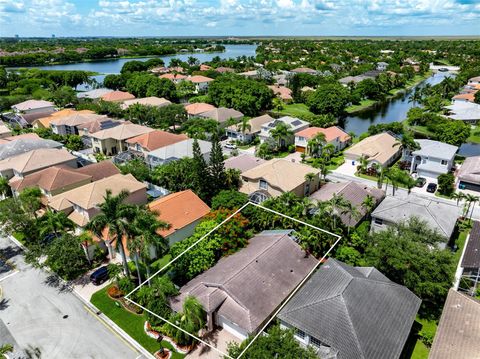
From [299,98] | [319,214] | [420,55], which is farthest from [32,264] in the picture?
[420,55]

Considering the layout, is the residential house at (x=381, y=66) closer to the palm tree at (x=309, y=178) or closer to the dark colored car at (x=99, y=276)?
the palm tree at (x=309, y=178)

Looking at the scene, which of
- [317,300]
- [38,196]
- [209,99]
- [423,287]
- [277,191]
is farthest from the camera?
[209,99]

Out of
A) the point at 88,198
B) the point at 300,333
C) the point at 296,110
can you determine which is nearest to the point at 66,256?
the point at 88,198

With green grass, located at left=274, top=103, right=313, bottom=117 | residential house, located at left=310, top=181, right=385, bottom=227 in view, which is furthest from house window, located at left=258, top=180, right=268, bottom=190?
green grass, located at left=274, top=103, right=313, bottom=117

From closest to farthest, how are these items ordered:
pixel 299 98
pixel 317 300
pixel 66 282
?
pixel 317 300
pixel 66 282
pixel 299 98

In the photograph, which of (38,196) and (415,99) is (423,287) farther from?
(415,99)

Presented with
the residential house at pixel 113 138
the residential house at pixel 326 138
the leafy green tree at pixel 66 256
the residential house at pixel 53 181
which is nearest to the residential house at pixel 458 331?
the leafy green tree at pixel 66 256

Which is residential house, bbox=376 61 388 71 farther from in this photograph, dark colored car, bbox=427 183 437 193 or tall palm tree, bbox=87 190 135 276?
tall palm tree, bbox=87 190 135 276
